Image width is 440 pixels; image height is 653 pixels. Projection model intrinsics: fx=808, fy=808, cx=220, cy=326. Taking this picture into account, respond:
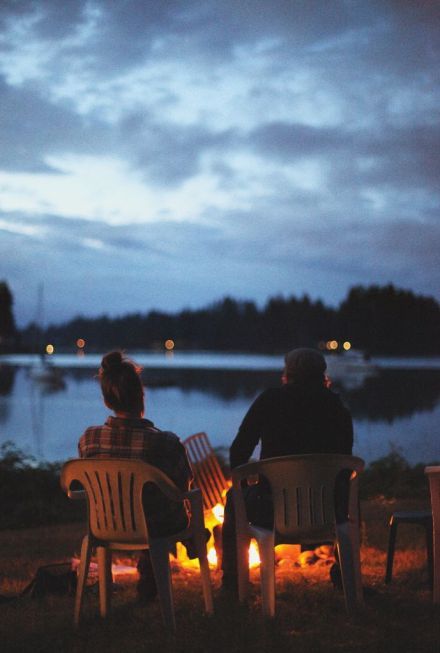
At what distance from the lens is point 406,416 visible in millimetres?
33625

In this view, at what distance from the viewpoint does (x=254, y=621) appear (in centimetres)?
400

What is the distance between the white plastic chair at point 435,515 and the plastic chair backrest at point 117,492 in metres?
1.34

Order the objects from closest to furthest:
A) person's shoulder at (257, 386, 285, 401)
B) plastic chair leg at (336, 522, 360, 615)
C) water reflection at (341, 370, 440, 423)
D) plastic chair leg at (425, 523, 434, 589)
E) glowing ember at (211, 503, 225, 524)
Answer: plastic chair leg at (336, 522, 360, 615), person's shoulder at (257, 386, 285, 401), plastic chair leg at (425, 523, 434, 589), glowing ember at (211, 503, 225, 524), water reflection at (341, 370, 440, 423)

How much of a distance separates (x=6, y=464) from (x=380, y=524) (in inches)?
242

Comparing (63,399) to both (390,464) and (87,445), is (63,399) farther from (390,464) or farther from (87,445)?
(87,445)

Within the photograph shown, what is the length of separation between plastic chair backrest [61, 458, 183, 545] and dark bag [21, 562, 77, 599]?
93cm

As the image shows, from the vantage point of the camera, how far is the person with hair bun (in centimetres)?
405

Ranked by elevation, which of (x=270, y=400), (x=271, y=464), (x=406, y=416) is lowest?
(x=406, y=416)

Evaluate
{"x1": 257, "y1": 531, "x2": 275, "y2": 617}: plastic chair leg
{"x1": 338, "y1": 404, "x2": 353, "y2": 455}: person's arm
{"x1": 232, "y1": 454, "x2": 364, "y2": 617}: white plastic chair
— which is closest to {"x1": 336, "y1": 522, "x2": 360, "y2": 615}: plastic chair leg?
{"x1": 232, "y1": 454, "x2": 364, "y2": 617}: white plastic chair

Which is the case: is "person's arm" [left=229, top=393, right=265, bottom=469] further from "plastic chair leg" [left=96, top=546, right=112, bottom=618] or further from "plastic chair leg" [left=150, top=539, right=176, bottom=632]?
"plastic chair leg" [left=96, top=546, right=112, bottom=618]

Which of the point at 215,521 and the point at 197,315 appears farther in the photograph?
the point at 197,315

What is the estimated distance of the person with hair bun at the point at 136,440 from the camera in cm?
405

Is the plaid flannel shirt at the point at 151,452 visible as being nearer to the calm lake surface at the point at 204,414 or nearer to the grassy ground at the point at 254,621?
the grassy ground at the point at 254,621

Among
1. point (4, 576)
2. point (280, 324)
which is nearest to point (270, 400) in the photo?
point (4, 576)
